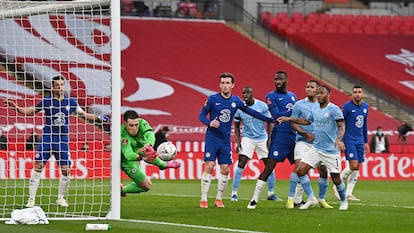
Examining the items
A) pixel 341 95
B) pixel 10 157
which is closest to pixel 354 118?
pixel 10 157

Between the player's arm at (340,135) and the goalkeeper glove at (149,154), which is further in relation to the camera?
the player's arm at (340,135)

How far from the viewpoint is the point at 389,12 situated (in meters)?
52.6

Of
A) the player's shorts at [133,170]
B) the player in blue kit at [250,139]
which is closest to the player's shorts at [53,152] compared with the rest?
the player's shorts at [133,170]

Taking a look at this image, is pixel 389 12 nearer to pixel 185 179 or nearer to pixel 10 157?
pixel 185 179

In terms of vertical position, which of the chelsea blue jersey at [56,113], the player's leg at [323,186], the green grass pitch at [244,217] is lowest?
the green grass pitch at [244,217]

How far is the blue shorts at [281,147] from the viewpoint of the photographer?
1786cm

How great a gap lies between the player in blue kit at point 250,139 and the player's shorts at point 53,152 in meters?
3.83

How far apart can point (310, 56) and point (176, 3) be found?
6.60 metres

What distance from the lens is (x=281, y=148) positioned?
17906mm

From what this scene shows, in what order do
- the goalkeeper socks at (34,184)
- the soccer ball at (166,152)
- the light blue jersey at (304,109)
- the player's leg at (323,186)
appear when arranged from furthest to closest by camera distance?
the player's leg at (323,186) → the light blue jersey at (304,109) → the goalkeeper socks at (34,184) → the soccer ball at (166,152)

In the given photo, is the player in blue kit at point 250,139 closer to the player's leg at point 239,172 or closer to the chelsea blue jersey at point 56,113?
the player's leg at point 239,172

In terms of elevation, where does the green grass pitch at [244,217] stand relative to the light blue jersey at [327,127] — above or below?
below

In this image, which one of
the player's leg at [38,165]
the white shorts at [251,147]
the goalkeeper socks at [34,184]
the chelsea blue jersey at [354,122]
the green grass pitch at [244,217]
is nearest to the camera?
the green grass pitch at [244,217]

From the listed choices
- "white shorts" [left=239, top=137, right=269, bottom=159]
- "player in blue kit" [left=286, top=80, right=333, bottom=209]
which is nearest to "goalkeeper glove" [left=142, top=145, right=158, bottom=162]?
"player in blue kit" [left=286, top=80, right=333, bottom=209]
